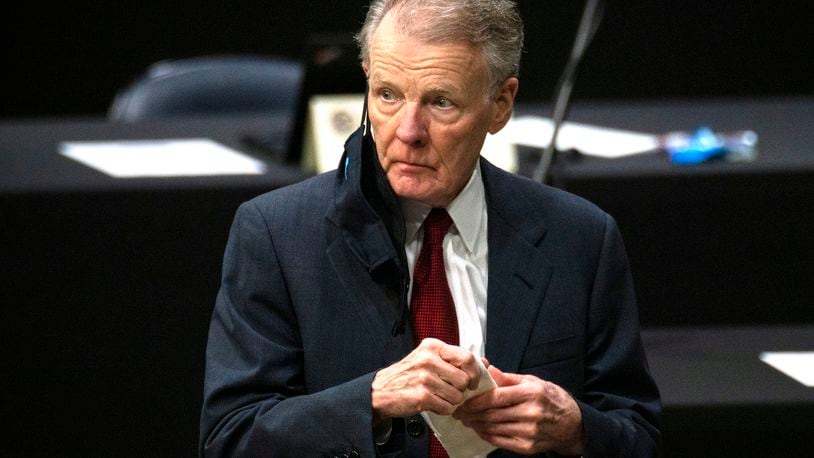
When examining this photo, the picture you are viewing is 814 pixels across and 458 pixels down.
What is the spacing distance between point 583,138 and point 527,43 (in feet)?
7.87

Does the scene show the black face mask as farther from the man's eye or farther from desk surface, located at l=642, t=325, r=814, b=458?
desk surface, located at l=642, t=325, r=814, b=458

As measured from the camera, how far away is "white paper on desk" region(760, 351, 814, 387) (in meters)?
2.66

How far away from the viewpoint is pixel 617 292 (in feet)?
7.20

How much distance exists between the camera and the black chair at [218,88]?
506 cm

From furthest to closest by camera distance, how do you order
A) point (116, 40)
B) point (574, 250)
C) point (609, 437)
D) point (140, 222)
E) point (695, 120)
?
point (116, 40) → point (695, 120) → point (140, 222) → point (574, 250) → point (609, 437)

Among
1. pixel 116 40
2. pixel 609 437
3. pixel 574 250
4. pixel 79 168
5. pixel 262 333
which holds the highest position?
pixel 116 40

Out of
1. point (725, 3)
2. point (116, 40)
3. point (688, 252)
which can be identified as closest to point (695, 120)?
point (688, 252)

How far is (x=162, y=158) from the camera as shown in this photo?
12.8 feet

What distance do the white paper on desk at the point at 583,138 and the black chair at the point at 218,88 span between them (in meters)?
1.10

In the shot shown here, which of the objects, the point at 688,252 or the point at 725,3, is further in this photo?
the point at 725,3

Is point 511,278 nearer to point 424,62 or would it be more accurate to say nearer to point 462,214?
point 462,214

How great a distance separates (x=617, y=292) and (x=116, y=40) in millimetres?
4771

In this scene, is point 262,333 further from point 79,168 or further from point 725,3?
point 725,3

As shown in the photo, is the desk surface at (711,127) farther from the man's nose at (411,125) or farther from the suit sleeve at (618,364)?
the man's nose at (411,125)
